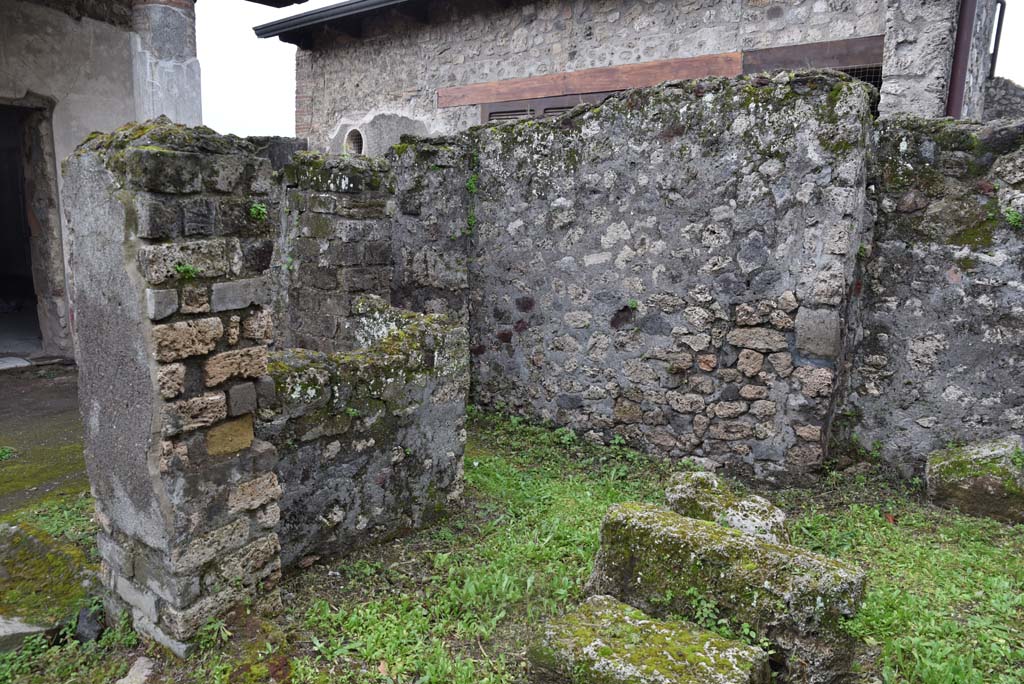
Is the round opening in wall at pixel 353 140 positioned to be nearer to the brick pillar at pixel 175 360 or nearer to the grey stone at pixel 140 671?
the brick pillar at pixel 175 360

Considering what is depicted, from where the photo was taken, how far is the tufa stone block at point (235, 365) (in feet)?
9.59

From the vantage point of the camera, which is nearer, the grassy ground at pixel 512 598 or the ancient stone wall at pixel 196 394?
the ancient stone wall at pixel 196 394

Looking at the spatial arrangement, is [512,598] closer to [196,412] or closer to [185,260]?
[196,412]

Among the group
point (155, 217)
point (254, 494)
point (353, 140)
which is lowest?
point (254, 494)

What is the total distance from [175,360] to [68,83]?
20.5 ft

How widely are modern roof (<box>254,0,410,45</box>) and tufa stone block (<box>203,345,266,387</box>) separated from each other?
8.48 m

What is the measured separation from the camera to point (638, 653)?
2.50 m

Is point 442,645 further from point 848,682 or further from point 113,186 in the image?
point 113,186

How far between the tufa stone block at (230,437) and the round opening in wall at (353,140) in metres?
9.77

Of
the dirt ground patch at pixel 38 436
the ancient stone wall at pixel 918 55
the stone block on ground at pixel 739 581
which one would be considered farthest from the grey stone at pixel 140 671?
the ancient stone wall at pixel 918 55

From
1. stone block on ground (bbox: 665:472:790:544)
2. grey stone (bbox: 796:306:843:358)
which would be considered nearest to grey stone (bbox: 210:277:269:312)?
stone block on ground (bbox: 665:472:790:544)

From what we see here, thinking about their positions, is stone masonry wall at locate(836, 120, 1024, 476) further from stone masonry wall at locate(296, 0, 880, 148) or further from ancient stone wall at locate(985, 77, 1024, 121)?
ancient stone wall at locate(985, 77, 1024, 121)

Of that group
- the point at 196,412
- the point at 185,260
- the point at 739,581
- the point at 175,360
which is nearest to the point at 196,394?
the point at 196,412

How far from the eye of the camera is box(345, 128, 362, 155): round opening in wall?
12.0m
